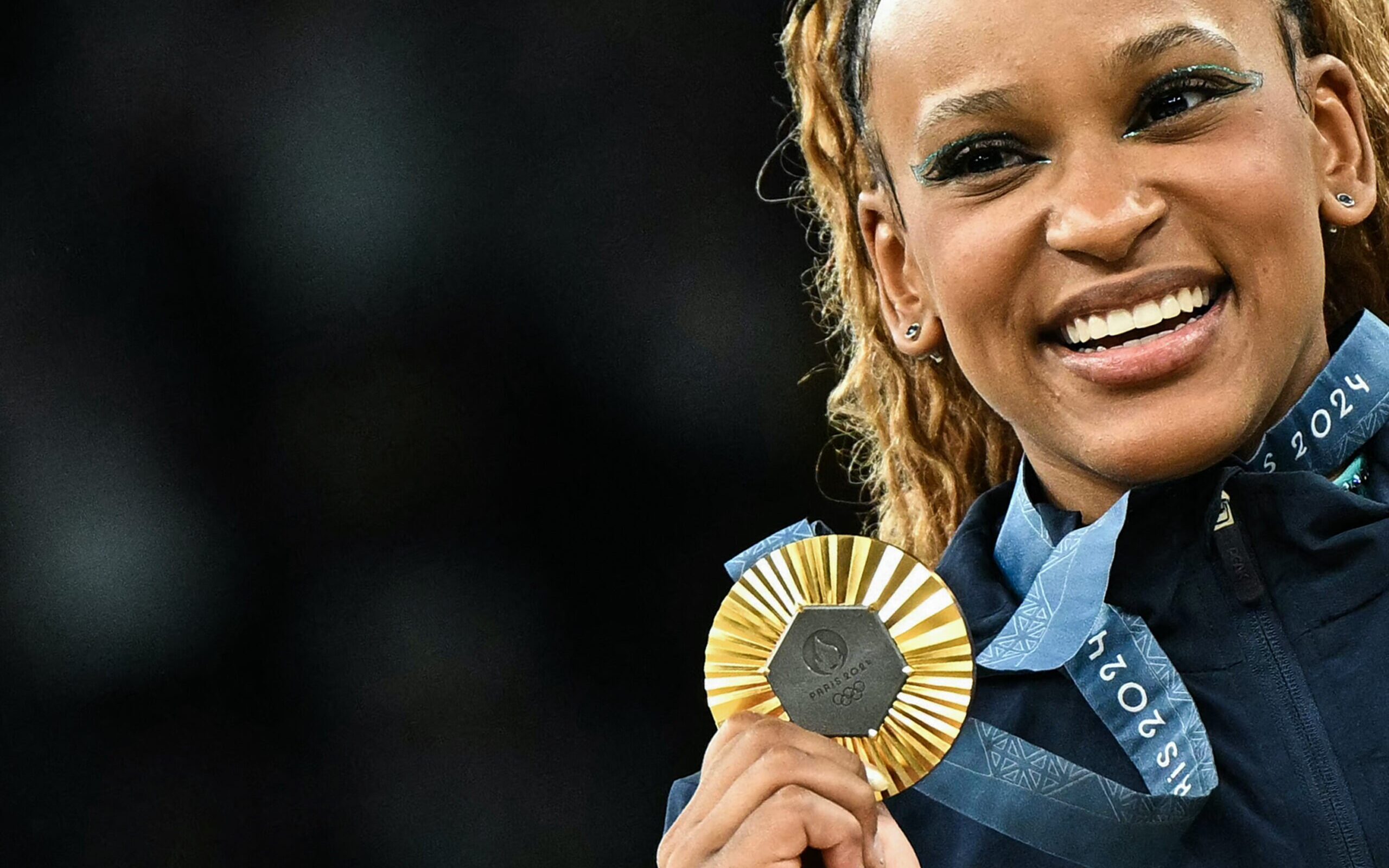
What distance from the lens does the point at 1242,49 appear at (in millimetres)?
1721

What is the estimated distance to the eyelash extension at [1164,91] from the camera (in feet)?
5.48

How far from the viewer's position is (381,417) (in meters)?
2.77

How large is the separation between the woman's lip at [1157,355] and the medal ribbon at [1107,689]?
11 cm

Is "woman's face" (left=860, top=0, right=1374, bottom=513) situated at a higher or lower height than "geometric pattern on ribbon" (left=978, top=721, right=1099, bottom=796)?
higher

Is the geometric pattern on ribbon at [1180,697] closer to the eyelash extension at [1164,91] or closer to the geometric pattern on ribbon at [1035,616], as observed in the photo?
the geometric pattern on ribbon at [1035,616]

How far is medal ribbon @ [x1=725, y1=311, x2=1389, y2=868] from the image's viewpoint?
1.58 m

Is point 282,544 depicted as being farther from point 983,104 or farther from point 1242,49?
point 1242,49

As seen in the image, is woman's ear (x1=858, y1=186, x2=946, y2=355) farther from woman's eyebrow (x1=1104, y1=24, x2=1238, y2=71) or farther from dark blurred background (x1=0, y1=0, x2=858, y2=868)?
dark blurred background (x1=0, y1=0, x2=858, y2=868)

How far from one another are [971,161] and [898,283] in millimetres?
281

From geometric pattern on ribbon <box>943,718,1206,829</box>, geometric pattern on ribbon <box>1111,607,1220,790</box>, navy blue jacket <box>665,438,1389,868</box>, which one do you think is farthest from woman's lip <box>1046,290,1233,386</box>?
geometric pattern on ribbon <box>943,718,1206,829</box>

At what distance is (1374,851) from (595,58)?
1684 millimetres

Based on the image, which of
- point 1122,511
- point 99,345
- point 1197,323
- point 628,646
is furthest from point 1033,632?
point 99,345

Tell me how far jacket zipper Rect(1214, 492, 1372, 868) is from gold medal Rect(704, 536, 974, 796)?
29 centimetres

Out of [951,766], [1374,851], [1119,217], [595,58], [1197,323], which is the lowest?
[1374,851]
